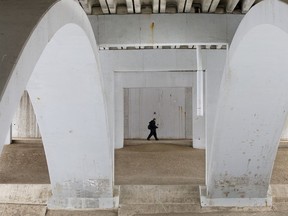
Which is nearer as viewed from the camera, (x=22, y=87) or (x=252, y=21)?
(x=22, y=87)

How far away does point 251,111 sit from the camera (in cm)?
1070

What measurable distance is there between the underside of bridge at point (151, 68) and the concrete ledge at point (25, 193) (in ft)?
1.33

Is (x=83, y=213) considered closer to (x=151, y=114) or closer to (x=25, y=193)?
(x=25, y=193)

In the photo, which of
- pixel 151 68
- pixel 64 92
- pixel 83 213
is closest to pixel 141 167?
pixel 151 68

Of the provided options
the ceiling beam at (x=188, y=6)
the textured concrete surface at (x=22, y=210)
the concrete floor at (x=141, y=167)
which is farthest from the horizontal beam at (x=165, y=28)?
the textured concrete surface at (x=22, y=210)

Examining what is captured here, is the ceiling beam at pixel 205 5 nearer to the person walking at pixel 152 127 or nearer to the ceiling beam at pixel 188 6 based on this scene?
the ceiling beam at pixel 188 6

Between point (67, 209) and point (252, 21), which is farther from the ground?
point (252, 21)

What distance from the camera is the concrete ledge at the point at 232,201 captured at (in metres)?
13.6

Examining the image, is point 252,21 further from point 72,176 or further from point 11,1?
point 72,176

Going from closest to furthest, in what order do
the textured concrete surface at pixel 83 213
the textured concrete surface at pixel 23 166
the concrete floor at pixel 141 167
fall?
the textured concrete surface at pixel 83 213
the concrete floor at pixel 141 167
the textured concrete surface at pixel 23 166

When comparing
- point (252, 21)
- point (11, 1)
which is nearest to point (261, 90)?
point (252, 21)

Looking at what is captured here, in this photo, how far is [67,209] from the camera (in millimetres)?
13781

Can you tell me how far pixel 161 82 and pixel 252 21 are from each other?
1769cm

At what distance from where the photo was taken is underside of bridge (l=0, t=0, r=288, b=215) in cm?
697
